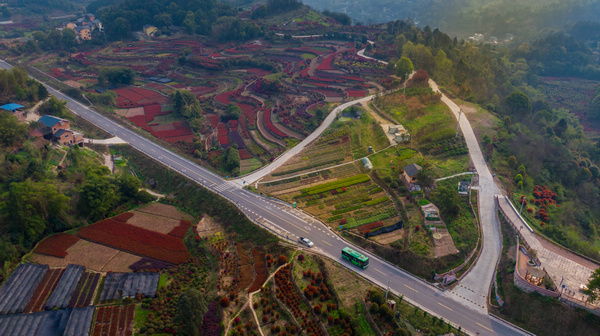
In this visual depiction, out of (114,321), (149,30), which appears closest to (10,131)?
(114,321)

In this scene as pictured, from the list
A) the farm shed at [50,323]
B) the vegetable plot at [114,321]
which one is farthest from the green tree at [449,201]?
the farm shed at [50,323]

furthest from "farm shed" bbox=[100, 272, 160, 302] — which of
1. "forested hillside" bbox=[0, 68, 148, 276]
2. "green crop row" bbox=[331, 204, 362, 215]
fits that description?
"green crop row" bbox=[331, 204, 362, 215]

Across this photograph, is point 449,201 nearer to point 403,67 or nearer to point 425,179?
point 425,179

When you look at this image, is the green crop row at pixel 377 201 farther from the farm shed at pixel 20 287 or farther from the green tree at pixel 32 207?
the farm shed at pixel 20 287

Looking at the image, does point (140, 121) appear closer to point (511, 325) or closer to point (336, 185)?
point (336, 185)

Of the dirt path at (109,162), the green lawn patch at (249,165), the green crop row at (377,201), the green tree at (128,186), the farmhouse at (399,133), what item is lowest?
the dirt path at (109,162)
